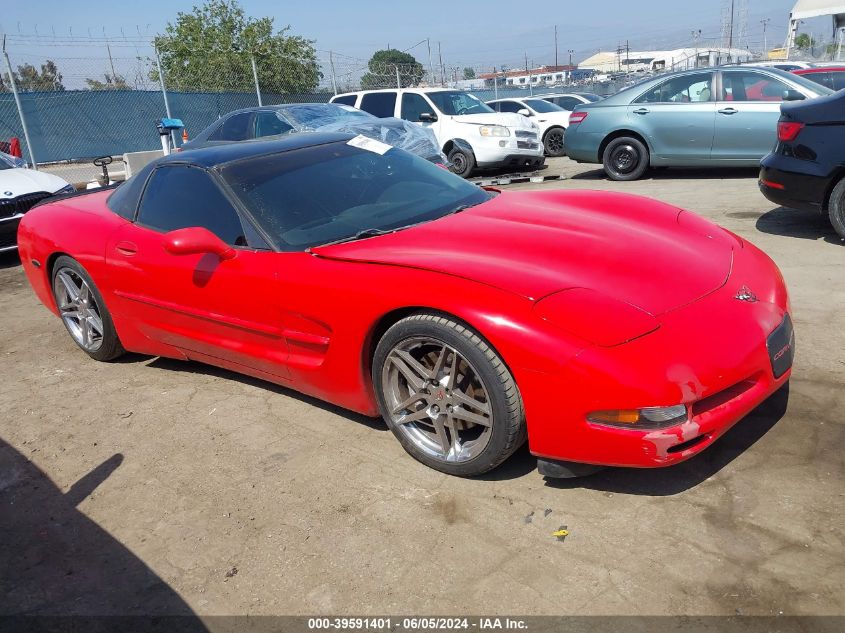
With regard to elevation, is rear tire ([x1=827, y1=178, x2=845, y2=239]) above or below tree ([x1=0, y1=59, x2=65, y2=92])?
below

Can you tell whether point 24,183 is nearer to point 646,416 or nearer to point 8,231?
point 8,231

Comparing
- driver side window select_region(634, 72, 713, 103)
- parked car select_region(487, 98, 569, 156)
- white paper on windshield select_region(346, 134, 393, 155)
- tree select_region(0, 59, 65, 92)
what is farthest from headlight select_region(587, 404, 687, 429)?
tree select_region(0, 59, 65, 92)

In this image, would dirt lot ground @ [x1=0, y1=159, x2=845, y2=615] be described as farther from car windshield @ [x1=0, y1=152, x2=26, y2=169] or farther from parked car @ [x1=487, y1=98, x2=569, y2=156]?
parked car @ [x1=487, y1=98, x2=569, y2=156]

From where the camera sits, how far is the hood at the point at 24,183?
7844 mm

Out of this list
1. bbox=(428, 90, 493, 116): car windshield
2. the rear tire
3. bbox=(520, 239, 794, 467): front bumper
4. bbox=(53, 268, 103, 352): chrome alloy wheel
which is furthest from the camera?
bbox=(428, 90, 493, 116): car windshield

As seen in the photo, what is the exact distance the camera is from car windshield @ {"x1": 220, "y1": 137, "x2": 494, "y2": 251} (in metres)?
3.40

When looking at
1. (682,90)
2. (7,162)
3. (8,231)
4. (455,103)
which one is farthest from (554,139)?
(8,231)

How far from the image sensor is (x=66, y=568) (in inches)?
103

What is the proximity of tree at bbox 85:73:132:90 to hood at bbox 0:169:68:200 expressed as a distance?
432 inches

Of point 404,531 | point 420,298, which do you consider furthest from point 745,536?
point 420,298

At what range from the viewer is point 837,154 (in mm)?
5598

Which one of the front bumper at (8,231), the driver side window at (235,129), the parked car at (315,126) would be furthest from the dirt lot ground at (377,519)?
the driver side window at (235,129)

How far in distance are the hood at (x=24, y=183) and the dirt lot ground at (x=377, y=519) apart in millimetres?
4934

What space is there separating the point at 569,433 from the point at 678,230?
4.56 ft
